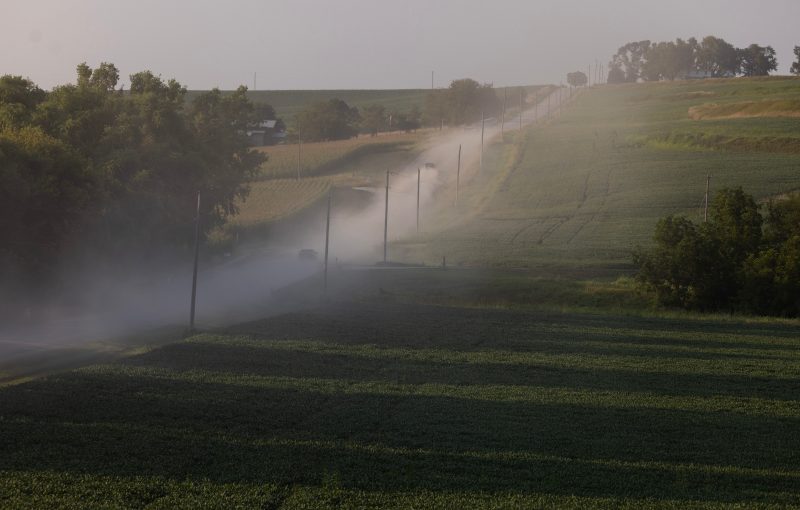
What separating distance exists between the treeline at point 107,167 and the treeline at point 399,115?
8279 centimetres

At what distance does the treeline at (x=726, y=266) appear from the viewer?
5359cm

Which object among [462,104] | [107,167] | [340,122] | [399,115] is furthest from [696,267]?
[399,115]

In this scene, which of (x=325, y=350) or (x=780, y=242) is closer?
(x=325, y=350)

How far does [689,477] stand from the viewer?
17.5m

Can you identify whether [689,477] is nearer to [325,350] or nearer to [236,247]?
[325,350]

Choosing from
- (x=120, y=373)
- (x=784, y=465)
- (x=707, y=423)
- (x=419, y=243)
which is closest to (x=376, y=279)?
(x=419, y=243)

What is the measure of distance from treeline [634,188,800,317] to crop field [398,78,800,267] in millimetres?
10176

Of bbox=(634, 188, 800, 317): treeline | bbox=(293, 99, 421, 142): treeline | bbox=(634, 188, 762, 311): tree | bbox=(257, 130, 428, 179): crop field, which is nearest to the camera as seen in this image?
bbox=(634, 188, 800, 317): treeline

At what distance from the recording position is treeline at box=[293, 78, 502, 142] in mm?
161250

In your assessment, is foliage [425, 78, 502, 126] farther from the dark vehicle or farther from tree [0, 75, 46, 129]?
tree [0, 75, 46, 129]

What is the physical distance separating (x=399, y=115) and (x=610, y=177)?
85.3 meters

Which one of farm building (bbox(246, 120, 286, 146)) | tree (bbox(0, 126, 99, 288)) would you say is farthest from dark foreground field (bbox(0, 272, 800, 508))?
farm building (bbox(246, 120, 286, 146))

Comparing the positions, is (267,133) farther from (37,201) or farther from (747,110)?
(37,201)

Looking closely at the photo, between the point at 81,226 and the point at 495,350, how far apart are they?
63.2 ft
